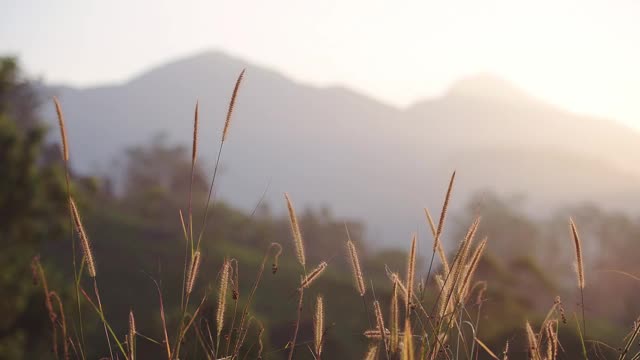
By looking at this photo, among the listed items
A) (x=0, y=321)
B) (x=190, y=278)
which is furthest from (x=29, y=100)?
(x=190, y=278)

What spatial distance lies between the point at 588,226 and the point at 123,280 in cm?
6322

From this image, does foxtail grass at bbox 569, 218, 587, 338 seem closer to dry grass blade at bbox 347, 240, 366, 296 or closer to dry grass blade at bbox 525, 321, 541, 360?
dry grass blade at bbox 525, 321, 541, 360

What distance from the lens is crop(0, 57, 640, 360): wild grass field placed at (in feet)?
7.58

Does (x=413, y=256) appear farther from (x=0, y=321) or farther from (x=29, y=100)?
(x=29, y=100)

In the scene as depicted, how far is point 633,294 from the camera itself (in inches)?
2265

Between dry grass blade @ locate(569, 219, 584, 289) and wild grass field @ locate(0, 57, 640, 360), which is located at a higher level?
dry grass blade @ locate(569, 219, 584, 289)

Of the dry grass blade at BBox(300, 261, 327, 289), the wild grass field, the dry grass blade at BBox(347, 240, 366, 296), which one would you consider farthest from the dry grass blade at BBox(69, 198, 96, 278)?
the dry grass blade at BBox(347, 240, 366, 296)

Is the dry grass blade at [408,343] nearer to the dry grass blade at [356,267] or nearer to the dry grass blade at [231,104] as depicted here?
the dry grass blade at [356,267]

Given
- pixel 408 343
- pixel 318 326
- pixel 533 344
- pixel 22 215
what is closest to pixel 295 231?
pixel 318 326

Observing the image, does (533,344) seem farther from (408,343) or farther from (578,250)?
(408,343)

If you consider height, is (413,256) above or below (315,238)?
above

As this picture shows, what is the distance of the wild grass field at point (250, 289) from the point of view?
2.31 m

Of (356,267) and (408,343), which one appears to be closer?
(408,343)

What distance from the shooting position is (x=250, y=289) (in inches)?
596
